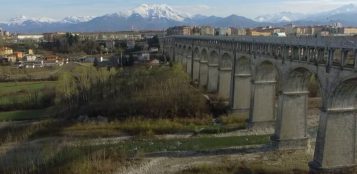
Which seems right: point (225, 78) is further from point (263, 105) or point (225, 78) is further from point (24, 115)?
point (24, 115)

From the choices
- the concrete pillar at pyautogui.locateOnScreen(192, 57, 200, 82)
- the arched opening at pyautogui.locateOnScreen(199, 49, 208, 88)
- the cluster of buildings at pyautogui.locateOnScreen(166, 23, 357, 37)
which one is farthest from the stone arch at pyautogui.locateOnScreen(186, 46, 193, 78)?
the cluster of buildings at pyautogui.locateOnScreen(166, 23, 357, 37)

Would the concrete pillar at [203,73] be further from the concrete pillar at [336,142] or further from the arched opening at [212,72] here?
the concrete pillar at [336,142]

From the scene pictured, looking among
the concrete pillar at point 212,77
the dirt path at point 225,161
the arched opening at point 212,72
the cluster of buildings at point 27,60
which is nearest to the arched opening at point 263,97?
the dirt path at point 225,161

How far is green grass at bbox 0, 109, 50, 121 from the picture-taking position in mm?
53125

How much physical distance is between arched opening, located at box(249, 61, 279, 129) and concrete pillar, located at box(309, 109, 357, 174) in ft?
40.8

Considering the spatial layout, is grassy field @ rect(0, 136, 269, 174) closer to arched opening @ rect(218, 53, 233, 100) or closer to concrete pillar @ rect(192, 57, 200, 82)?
arched opening @ rect(218, 53, 233, 100)

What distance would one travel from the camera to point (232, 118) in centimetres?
4703

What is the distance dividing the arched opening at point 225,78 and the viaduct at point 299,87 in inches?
4.6

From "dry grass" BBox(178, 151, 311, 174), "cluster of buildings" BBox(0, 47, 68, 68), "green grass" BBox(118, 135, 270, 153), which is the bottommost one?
"green grass" BBox(118, 135, 270, 153)

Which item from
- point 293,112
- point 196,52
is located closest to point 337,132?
point 293,112

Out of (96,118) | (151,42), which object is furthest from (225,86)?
(151,42)

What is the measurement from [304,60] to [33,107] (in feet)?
126

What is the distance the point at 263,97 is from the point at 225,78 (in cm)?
→ 1427

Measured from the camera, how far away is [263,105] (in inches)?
1654
